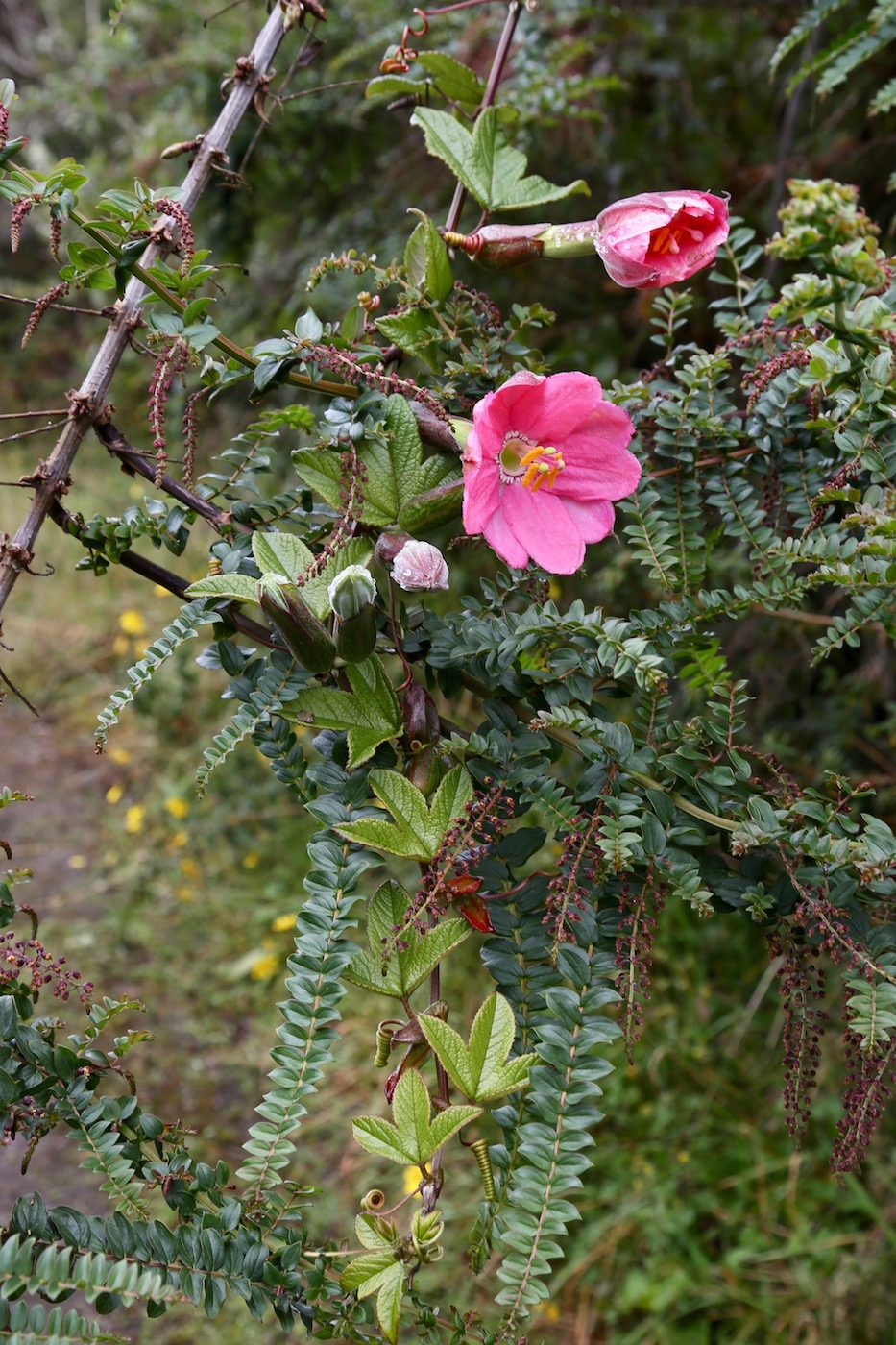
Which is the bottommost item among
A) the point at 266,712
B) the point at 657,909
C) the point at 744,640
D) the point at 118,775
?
the point at 118,775

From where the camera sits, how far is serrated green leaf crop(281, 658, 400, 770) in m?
0.56

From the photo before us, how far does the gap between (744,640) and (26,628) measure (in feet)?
7.98

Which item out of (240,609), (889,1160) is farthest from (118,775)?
(240,609)

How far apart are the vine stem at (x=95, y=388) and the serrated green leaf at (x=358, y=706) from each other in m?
0.16

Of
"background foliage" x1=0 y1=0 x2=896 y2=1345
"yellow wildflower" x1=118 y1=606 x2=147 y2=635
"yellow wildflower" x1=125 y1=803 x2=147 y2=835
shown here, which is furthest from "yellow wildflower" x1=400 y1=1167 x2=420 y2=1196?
"yellow wildflower" x1=118 y1=606 x2=147 y2=635

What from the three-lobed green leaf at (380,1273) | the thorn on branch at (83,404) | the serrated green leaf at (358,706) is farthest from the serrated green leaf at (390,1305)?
the thorn on branch at (83,404)

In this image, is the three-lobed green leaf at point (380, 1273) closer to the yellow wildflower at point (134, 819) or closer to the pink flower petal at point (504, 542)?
the pink flower petal at point (504, 542)

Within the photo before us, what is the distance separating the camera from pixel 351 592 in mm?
513

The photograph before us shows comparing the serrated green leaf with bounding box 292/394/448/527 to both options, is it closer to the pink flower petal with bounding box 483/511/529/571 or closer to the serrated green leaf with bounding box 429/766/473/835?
the pink flower petal with bounding box 483/511/529/571

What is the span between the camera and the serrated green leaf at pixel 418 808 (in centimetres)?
53

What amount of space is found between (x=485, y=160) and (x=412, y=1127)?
59cm

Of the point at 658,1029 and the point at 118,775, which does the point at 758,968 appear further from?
the point at 118,775

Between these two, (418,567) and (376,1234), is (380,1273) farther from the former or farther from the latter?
(418,567)

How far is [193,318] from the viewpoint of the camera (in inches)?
21.5
